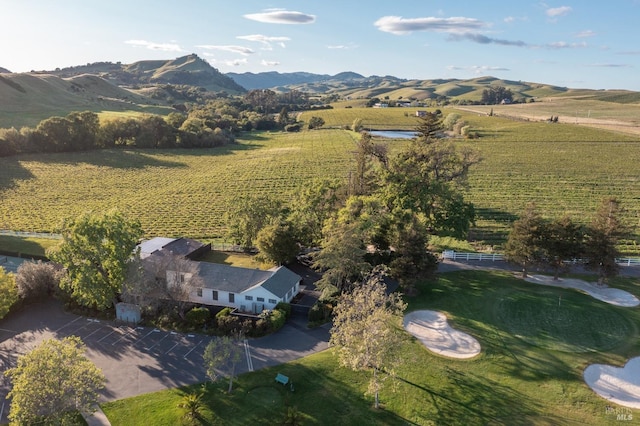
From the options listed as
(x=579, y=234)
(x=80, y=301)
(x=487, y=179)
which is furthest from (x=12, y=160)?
(x=579, y=234)

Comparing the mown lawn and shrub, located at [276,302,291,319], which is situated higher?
shrub, located at [276,302,291,319]

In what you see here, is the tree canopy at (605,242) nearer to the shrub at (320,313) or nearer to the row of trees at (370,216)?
the row of trees at (370,216)

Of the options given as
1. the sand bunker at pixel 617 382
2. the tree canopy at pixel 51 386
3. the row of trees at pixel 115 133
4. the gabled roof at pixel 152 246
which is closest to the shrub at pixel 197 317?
the tree canopy at pixel 51 386

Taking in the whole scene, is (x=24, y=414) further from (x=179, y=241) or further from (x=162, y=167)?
(x=162, y=167)

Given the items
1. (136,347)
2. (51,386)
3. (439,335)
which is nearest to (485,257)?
(439,335)

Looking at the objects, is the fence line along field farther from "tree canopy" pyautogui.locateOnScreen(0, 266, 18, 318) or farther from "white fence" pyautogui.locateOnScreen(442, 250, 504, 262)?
"tree canopy" pyautogui.locateOnScreen(0, 266, 18, 318)

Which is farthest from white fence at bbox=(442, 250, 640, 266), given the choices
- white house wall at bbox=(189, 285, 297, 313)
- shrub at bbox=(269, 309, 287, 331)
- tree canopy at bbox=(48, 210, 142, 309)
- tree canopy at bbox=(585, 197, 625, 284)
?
tree canopy at bbox=(48, 210, 142, 309)
